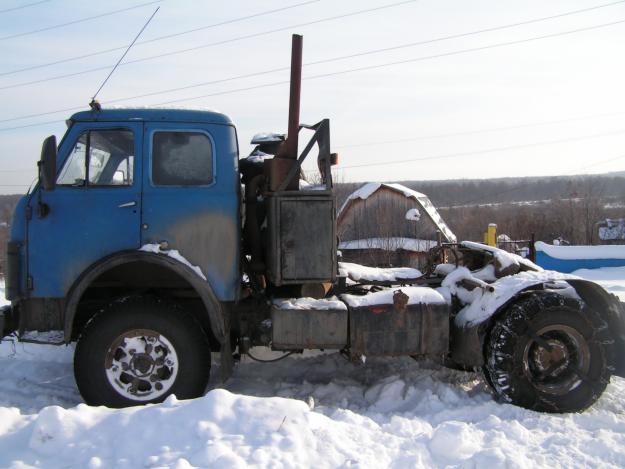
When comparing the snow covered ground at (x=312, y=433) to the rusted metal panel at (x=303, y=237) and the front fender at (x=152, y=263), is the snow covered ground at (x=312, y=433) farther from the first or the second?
the rusted metal panel at (x=303, y=237)

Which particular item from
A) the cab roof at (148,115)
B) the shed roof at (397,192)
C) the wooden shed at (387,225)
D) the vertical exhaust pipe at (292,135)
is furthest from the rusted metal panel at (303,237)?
the shed roof at (397,192)

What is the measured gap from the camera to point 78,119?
5113mm

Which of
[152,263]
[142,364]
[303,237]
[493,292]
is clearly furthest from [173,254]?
[493,292]

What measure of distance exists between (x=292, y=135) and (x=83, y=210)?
210cm

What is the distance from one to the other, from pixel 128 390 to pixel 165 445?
53.8 inches

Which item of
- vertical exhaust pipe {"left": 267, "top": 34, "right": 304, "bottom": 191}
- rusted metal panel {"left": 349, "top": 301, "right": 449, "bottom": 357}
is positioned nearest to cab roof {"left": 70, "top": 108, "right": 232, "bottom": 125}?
vertical exhaust pipe {"left": 267, "top": 34, "right": 304, "bottom": 191}

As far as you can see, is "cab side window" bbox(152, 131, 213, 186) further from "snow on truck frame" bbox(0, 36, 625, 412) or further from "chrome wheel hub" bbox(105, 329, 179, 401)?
"chrome wheel hub" bbox(105, 329, 179, 401)

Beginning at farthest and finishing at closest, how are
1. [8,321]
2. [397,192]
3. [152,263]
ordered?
1. [397,192]
2. [8,321]
3. [152,263]

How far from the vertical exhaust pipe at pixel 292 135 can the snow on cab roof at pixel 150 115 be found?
652mm

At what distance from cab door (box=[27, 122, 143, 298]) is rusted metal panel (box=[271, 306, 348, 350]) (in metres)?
1.53

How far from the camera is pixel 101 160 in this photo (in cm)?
511

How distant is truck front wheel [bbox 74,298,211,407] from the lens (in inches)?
191

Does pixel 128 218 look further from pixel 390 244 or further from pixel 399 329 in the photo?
pixel 390 244

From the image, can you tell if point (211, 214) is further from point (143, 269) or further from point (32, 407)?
point (32, 407)
